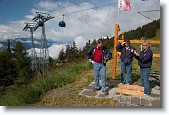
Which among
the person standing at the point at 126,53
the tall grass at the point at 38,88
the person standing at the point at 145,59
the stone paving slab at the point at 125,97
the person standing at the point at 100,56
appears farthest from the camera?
the person standing at the point at 126,53

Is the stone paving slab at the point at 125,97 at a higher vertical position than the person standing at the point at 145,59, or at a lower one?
lower

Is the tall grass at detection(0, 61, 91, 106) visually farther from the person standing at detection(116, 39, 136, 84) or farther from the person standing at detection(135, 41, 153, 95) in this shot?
the person standing at detection(135, 41, 153, 95)

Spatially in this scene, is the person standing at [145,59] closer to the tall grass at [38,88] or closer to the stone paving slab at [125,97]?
the stone paving slab at [125,97]

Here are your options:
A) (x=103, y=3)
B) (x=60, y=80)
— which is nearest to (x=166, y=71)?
(x=103, y=3)

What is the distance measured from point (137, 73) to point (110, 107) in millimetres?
2659

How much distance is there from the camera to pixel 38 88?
5402 millimetres

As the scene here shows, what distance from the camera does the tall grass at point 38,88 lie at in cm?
495

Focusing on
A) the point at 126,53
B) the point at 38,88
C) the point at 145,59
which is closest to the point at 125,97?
the point at 145,59

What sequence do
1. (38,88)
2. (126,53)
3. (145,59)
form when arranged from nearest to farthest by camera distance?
(145,59) → (126,53) → (38,88)

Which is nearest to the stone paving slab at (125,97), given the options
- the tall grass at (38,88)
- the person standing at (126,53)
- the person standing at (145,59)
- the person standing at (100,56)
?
the person standing at (100,56)

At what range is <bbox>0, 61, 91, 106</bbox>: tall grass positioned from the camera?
16.2 feet

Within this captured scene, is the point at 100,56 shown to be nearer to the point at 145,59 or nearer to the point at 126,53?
the point at 126,53

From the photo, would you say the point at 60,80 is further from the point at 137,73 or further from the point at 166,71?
the point at 166,71

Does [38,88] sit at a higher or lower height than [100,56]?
lower
